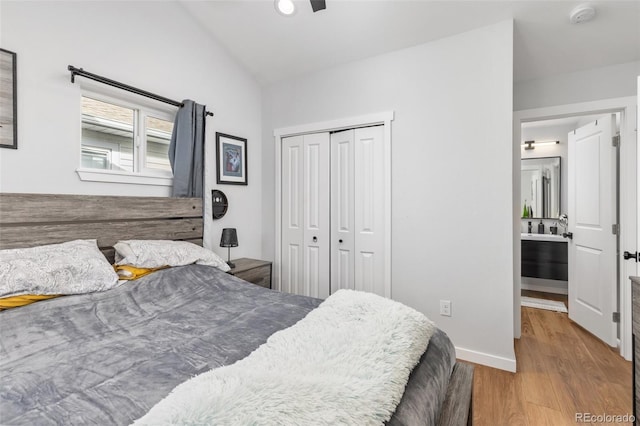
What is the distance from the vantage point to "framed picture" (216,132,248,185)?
3.09m

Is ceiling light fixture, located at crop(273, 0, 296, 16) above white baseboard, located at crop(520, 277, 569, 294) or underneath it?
above

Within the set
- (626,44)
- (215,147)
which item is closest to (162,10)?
(215,147)

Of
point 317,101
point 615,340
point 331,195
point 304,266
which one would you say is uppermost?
point 317,101

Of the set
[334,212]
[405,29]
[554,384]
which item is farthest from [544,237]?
[405,29]

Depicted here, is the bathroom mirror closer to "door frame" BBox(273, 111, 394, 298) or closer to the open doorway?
the open doorway

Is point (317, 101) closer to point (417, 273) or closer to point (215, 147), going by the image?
point (215, 147)

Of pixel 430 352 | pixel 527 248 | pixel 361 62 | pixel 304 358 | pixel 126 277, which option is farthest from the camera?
pixel 527 248

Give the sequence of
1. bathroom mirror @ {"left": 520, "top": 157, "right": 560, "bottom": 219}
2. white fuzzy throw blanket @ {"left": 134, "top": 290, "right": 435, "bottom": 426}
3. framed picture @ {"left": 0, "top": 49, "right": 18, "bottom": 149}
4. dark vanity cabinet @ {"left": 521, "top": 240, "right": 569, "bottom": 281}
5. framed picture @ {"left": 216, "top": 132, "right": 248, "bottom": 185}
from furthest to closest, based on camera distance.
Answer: bathroom mirror @ {"left": 520, "top": 157, "right": 560, "bottom": 219} → dark vanity cabinet @ {"left": 521, "top": 240, "right": 569, "bottom": 281} → framed picture @ {"left": 216, "top": 132, "right": 248, "bottom": 185} → framed picture @ {"left": 0, "top": 49, "right": 18, "bottom": 149} → white fuzzy throw blanket @ {"left": 134, "top": 290, "right": 435, "bottom": 426}

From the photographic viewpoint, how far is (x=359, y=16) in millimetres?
2500

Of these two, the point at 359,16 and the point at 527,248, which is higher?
the point at 359,16

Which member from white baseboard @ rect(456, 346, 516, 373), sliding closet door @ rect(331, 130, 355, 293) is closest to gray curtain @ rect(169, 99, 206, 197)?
sliding closet door @ rect(331, 130, 355, 293)

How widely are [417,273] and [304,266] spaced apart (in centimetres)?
121

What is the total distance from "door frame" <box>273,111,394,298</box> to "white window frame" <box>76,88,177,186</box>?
1112 mm

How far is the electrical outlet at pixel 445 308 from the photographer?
247 centimetres
